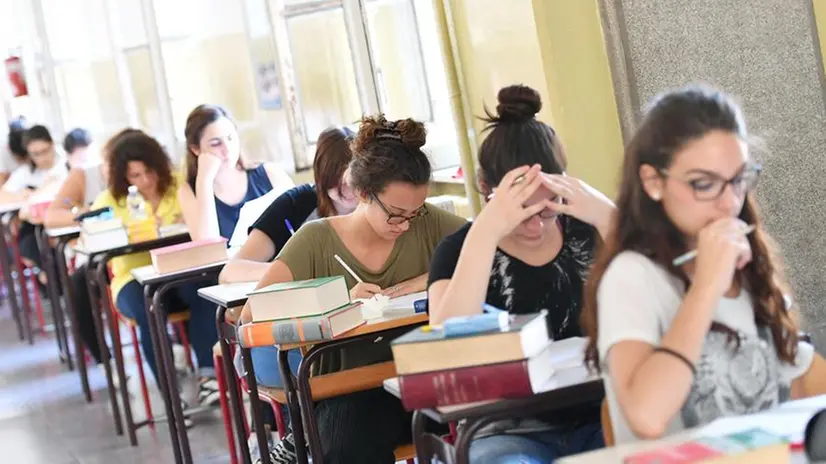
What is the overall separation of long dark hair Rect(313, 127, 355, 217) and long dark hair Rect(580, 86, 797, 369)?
208 centimetres

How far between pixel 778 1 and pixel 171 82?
5478 mm

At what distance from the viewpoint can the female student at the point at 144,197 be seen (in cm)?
597

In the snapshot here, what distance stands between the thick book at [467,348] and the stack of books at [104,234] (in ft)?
12.4

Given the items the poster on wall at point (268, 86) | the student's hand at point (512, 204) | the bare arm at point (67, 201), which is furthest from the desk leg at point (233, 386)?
the bare arm at point (67, 201)

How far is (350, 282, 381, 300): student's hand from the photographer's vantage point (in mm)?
3654

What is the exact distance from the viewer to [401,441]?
3490mm

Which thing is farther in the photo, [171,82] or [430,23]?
[171,82]

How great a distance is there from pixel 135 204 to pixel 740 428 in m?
4.59

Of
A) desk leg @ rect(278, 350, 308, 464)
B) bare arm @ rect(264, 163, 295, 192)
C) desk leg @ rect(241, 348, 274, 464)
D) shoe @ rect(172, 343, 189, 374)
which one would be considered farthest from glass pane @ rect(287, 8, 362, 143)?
desk leg @ rect(278, 350, 308, 464)

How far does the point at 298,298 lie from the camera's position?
3.37 metres

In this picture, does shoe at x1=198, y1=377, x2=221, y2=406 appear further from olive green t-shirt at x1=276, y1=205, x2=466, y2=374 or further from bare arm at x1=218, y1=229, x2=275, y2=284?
olive green t-shirt at x1=276, y1=205, x2=466, y2=374

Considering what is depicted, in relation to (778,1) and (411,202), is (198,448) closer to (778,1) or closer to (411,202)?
(411,202)

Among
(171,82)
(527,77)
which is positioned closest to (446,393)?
(527,77)

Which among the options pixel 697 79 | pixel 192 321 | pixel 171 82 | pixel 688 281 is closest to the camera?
pixel 688 281
